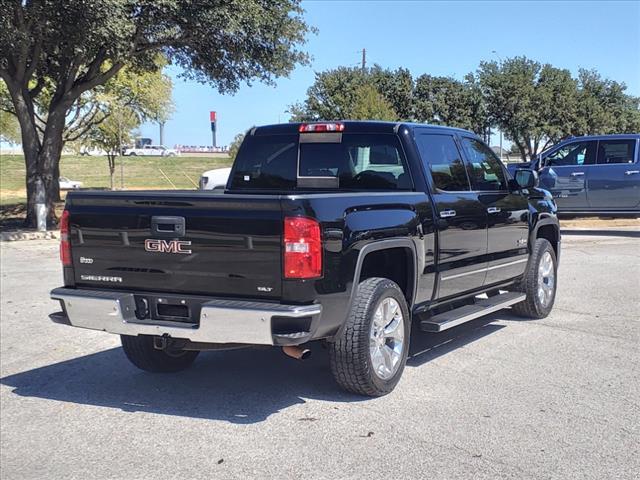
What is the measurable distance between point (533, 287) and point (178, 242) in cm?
422

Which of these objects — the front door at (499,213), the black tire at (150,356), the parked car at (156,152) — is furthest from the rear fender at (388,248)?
the parked car at (156,152)

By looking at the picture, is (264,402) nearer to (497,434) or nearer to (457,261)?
(497,434)

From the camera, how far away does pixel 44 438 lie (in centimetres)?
450

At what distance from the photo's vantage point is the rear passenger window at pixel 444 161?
5.85 metres

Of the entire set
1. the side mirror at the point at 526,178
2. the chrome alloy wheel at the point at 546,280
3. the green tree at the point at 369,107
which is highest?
the green tree at the point at 369,107

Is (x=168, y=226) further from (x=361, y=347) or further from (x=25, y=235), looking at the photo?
(x=25, y=235)

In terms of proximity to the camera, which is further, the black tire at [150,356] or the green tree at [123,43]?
the green tree at [123,43]

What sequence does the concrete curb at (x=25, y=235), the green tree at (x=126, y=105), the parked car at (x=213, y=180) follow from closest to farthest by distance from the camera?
1. the concrete curb at (x=25, y=235)
2. the parked car at (x=213, y=180)
3. the green tree at (x=126, y=105)

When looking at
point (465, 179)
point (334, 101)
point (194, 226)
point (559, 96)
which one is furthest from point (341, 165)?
point (559, 96)

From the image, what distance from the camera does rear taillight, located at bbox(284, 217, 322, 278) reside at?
13.8ft

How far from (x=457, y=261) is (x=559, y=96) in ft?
113

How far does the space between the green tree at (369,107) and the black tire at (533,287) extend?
20.8 m

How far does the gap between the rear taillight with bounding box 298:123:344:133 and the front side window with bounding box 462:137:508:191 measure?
129cm

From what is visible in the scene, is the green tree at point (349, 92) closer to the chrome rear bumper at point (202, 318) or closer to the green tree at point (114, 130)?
the green tree at point (114, 130)
